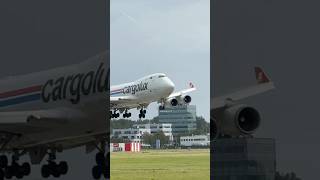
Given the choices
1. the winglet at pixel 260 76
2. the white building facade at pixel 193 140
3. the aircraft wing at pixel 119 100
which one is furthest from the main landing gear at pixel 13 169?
the aircraft wing at pixel 119 100

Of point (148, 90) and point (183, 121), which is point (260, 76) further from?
point (148, 90)

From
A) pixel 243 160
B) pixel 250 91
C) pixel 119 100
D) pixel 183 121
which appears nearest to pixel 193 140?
pixel 183 121

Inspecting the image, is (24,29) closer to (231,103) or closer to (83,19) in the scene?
(83,19)

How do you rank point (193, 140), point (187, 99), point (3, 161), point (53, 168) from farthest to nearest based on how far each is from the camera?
point (187, 99), point (193, 140), point (3, 161), point (53, 168)

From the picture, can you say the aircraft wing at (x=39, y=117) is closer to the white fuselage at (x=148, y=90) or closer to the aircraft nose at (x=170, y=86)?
the white fuselage at (x=148, y=90)

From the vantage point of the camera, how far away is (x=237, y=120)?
243 inches

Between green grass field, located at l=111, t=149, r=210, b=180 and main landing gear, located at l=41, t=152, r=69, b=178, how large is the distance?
11.8ft

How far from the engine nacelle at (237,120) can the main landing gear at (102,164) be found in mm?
1441

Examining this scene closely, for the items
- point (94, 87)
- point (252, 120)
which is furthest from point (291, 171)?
point (94, 87)

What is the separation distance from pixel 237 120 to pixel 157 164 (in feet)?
22.1

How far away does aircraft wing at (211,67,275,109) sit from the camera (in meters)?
5.95

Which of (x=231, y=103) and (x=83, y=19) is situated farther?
(x=231, y=103)

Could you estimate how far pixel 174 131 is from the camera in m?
11.9

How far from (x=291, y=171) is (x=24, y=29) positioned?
3412 millimetres
